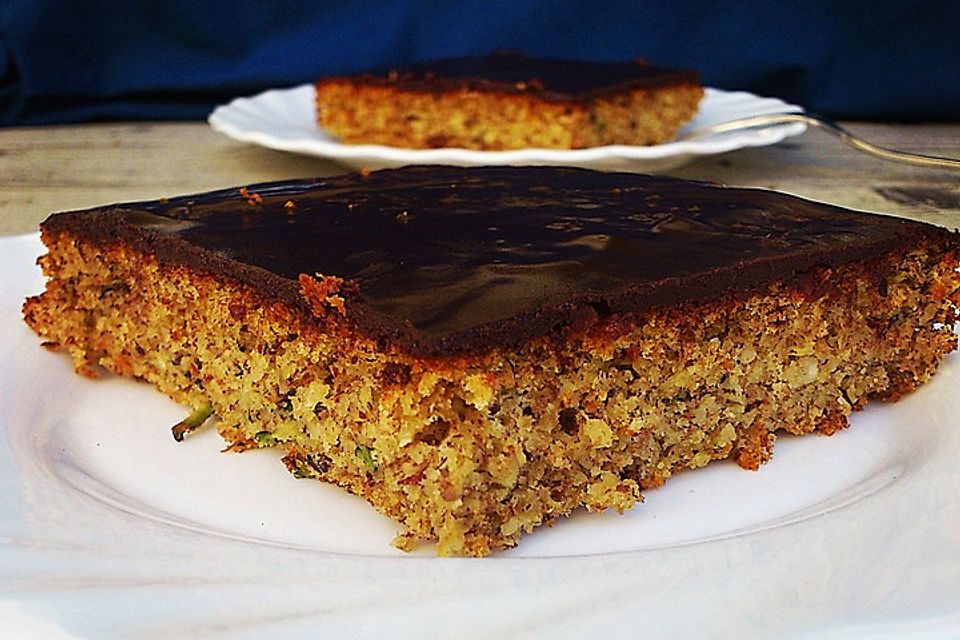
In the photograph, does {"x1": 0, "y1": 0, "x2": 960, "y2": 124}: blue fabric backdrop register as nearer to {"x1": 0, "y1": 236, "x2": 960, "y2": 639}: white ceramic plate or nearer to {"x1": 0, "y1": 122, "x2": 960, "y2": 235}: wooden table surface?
{"x1": 0, "y1": 122, "x2": 960, "y2": 235}: wooden table surface

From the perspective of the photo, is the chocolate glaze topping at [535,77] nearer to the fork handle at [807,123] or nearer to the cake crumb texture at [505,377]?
the fork handle at [807,123]

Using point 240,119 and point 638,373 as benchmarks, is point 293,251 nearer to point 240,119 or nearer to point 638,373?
point 638,373

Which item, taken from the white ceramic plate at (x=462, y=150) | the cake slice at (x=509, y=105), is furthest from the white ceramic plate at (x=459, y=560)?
the cake slice at (x=509, y=105)

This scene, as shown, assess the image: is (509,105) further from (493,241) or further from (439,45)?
(493,241)

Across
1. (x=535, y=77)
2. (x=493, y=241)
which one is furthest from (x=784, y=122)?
(x=493, y=241)

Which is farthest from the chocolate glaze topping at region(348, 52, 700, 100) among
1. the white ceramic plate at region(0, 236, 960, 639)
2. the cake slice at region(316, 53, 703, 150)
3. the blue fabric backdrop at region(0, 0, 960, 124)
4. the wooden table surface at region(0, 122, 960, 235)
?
the white ceramic plate at region(0, 236, 960, 639)

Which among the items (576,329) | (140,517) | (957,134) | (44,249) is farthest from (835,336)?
(957,134)
